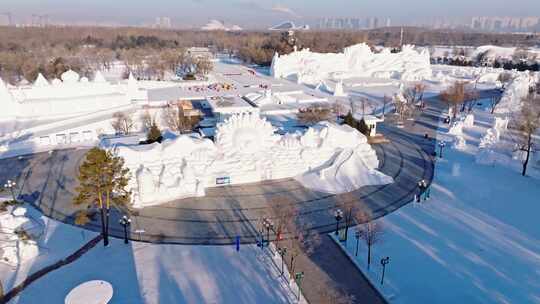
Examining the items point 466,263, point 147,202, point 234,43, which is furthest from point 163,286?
point 234,43

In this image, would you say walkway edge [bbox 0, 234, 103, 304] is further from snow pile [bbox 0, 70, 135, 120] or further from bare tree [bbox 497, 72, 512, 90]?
bare tree [bbox 497, 72, 512, 90]

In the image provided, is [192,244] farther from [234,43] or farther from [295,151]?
[234,43]

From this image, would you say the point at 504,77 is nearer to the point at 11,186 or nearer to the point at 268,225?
the point at 268,225

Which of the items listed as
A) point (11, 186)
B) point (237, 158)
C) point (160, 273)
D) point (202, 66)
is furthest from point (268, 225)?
point (202, 66)

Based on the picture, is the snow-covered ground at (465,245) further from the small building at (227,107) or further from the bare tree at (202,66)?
the bare tree at (202,66)

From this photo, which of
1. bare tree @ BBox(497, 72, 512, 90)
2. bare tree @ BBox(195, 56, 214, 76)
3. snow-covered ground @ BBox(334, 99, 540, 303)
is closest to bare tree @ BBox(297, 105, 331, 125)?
snow-covered ground @ BBox(334, 99, 540, 303)

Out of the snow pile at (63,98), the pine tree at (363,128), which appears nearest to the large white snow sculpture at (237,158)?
the pine tree at (363,128)
